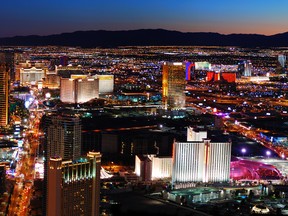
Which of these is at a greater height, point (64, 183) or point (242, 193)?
point (64, 183)

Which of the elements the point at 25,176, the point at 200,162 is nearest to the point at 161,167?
the point at 200,162

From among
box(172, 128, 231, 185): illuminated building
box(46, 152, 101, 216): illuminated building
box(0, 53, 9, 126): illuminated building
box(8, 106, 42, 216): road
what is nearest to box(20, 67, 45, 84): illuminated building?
box(0, 53, 9, 126): illuminated building

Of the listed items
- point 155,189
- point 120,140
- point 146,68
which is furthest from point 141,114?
point 146,68

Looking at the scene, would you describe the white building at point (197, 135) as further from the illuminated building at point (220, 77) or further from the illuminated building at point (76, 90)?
the illuminated building at point (220, 77)

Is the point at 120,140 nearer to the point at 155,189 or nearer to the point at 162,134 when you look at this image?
the point at 162,134

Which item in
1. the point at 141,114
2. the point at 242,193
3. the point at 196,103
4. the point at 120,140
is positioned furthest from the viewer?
the point at 196,103

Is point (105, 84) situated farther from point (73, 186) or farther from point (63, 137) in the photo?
point (73, 186)

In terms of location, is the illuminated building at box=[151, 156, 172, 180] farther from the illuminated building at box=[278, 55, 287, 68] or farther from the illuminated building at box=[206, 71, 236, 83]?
the illuminated building at box=[278, 55, 287, 68]
